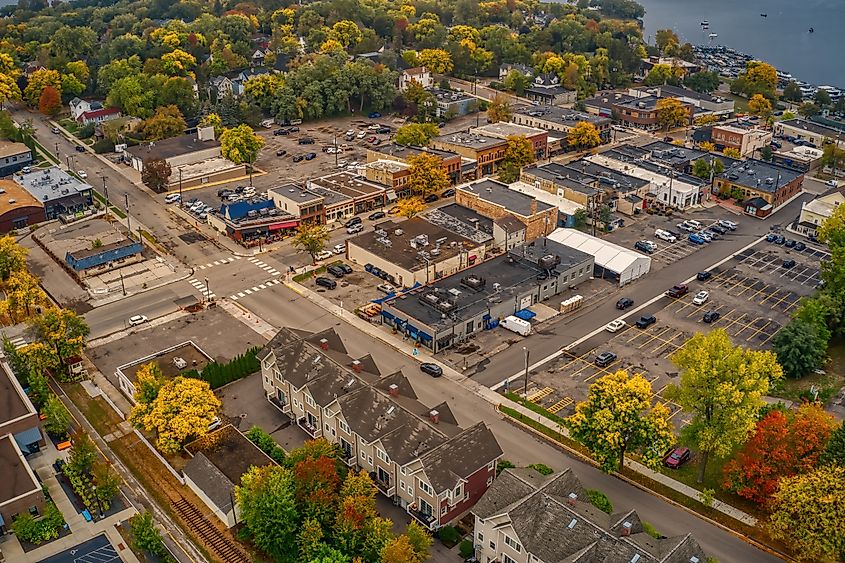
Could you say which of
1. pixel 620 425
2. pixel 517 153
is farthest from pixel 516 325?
pixel 517 153

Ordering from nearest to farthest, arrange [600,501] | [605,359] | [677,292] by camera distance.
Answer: [600,501] → [605,359] → [677,292]

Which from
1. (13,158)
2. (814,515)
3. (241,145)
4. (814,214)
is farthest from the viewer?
(241,145)

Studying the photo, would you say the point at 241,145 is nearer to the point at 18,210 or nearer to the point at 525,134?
the point at 18,210

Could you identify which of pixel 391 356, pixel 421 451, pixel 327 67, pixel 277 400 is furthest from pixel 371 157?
pixel 421 451

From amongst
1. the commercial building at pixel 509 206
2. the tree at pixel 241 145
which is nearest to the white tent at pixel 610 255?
the commercial building at pixel 509 206

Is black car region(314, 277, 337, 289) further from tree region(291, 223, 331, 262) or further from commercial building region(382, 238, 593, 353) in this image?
commercial building region(382, 238, 593, 353)

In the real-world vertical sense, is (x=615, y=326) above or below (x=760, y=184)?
below

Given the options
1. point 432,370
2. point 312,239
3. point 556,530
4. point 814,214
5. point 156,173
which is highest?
point 156,173

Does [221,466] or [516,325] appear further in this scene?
[516,325]
